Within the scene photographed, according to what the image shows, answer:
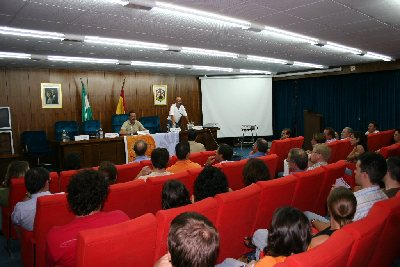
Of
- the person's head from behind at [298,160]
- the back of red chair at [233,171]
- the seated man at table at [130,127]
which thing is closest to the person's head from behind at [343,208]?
the person's head from behind at [298,160]

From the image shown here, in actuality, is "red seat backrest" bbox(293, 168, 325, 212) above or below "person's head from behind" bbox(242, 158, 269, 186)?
below

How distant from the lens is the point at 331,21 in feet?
17.9

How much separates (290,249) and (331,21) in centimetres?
482

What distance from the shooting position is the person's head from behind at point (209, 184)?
9.27 ft

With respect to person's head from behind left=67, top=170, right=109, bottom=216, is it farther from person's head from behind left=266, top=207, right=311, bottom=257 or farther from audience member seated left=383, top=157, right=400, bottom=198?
audience member seated left=383, top=157, right=400, bottom=198

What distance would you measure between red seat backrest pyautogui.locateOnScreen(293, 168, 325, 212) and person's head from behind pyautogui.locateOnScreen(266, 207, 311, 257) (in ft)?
5.48

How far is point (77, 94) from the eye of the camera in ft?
35.1

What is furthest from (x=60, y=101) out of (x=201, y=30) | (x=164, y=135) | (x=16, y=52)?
(x=201, y=30)

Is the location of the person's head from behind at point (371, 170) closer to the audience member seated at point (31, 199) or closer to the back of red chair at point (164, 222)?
the back of red chair at point (164, 222)

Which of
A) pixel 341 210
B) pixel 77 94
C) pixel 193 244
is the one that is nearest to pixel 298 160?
pixel 341 210

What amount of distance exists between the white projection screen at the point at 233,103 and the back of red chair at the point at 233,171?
9141 mm

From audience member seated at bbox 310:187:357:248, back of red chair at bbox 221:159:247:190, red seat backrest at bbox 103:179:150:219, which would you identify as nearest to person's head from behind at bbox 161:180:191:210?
red seat backrest at bbox 103:179:150:219

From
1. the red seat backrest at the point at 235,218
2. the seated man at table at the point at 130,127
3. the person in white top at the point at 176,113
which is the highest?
the person in white top at the point at 176,113

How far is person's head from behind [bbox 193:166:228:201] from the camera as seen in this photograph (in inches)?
111
